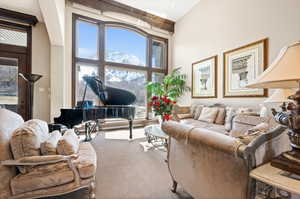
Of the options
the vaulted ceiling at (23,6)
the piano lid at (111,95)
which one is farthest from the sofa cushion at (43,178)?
the vaulted ceiling at (23,6)

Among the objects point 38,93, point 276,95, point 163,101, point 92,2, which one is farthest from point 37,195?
point 92,2

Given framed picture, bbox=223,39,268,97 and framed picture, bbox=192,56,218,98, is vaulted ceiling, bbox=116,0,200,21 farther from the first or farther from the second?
framed picture, bbox=223,39,268,97

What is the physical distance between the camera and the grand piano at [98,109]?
122 inches

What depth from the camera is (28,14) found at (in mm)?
4051

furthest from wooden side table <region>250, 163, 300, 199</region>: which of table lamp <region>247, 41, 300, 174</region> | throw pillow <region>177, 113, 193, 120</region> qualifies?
throw pillow <region>177, 113, 193, 120</region>

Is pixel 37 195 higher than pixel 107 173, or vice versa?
pixel 37 195

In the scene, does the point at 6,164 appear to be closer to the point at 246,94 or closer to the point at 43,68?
the point at 43,68

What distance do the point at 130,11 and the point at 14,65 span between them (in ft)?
12.8

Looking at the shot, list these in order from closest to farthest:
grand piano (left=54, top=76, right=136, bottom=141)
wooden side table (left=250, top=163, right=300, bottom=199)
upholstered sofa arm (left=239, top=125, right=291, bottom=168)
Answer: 1. wooden side table (left=250, top=163, right=300, bottom=199)
2. upholstered sofa arm (left=239, top=125, right=291, bottom=168)
3. grand piano (left=54, top=76, right=136, bottom=141)

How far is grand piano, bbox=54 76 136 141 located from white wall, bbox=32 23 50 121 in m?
1.35

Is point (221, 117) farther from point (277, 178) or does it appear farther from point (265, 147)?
point (277, 178)

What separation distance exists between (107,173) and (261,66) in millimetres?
3833

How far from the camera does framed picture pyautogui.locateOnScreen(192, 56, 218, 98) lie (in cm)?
448

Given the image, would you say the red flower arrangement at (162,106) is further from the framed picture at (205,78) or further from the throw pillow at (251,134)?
the framed picture at (205,78)
